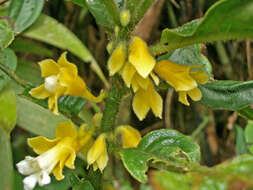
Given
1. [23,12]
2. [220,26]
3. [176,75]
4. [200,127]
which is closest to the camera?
[220,26]

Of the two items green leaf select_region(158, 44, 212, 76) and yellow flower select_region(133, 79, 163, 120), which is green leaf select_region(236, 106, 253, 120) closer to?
green leaf select_region(158, 44, 212, 76)

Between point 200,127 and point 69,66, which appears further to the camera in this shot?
Result: point 200,127

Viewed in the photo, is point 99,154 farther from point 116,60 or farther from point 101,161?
point 116,60

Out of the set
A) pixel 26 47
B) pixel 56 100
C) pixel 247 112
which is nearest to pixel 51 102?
pixel 56 100

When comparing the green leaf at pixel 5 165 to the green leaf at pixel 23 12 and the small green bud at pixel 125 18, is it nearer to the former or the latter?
the green leaf at pixel 23 12

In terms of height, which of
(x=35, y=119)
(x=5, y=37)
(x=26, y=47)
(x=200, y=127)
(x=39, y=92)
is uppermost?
(x=5, y=37)

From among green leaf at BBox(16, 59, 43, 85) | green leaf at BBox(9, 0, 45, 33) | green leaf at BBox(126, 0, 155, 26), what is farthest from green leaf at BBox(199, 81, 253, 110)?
green leaf at BBox(16, 59, 43, 85)

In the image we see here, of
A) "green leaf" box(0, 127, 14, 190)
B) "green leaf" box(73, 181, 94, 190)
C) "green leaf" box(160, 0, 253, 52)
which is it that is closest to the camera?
"green leaf" box(160, 0, 253, 52)
